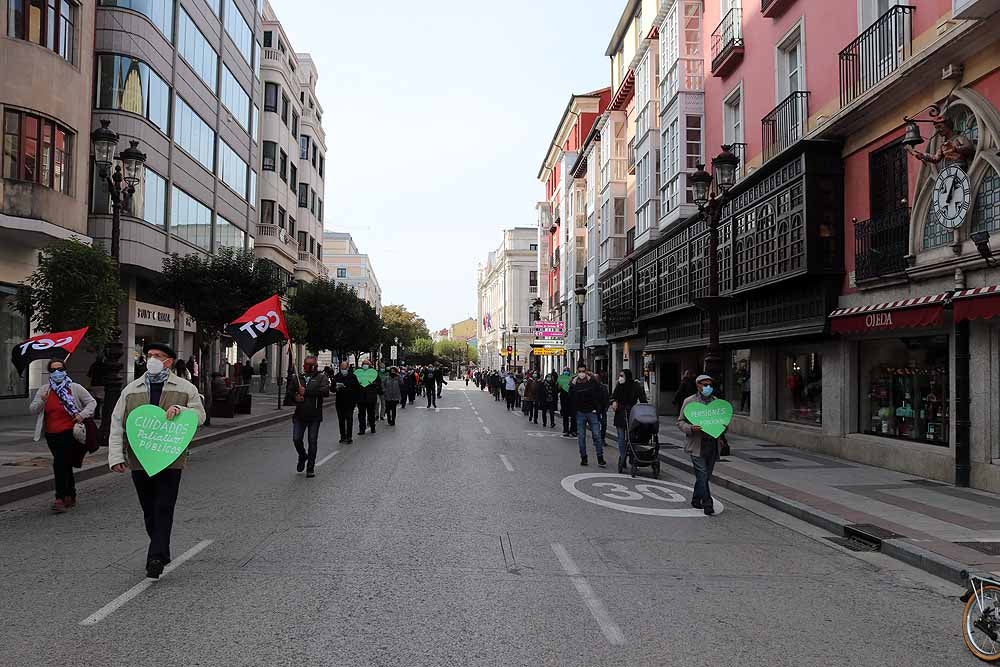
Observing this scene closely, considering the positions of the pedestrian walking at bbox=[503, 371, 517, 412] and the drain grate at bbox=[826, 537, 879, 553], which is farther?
the pedestrian walking at bbox=[503, 371, 517, 412]

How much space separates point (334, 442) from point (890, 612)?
45.5ft

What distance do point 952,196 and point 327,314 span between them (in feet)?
119

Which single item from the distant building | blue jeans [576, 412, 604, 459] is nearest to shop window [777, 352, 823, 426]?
blue jeans [576, 412, 604, 459]

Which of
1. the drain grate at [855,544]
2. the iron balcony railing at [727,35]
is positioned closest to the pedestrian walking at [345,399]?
the drain grate at [855,544]

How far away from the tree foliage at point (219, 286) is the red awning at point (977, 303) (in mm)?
17520

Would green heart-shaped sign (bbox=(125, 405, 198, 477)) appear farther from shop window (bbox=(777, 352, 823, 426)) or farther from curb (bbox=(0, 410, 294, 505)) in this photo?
shop window (bbox=(777, 352, 823, 426))

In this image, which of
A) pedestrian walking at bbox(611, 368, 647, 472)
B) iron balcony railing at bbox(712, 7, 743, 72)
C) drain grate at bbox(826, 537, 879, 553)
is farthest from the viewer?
iron balcony railing at bbox(712, 7, 743, 72)

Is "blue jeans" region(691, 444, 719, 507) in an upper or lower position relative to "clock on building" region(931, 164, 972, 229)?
lower

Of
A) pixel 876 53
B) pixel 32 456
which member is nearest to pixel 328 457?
pixel 32 456

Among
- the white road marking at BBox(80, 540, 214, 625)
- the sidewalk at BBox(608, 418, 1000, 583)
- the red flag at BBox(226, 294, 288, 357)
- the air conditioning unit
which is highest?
the air conditioning unit

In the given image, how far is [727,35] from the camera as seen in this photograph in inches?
836

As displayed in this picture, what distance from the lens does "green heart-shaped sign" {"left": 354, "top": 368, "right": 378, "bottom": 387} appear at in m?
18.4

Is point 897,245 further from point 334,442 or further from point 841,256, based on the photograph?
point 334,442

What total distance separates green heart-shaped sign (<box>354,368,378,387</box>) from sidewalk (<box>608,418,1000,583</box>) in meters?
7.38
